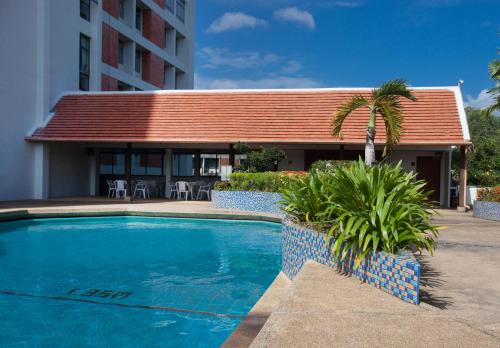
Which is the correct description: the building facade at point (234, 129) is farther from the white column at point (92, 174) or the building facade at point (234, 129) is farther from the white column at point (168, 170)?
the white column at point (92, 174)

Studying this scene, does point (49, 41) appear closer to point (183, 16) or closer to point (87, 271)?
point (87, 271)

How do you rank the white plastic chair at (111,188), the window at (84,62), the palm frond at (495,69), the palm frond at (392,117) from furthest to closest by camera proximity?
the window at (84,62) → the white plastic chair at (111,188) → the palm frond at (495,69) → the palm frond at (392,117)

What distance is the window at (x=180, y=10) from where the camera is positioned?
117 feet

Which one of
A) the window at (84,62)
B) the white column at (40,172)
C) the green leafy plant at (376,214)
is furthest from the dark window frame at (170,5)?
the green leafy plant at (376,214)

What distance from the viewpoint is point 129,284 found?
656cm

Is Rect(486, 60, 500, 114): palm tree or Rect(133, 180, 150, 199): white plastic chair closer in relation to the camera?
Rect(486, 60, 500, 114): palm tree

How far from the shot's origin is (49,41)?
18.8 metres

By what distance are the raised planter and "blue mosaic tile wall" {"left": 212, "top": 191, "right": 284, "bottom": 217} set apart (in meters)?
6.56

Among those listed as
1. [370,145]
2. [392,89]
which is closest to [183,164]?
[370,145]

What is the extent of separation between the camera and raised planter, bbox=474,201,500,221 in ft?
43.8

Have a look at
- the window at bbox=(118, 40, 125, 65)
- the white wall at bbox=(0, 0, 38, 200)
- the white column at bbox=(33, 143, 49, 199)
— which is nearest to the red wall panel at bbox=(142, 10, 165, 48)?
the window at bbox=(118, 40, 125, 65)

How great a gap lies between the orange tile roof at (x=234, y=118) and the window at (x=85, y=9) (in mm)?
4870

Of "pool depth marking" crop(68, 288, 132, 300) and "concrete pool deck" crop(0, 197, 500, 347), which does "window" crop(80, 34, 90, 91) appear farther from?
"concrete pool deck" crop(0, 197, 500, 347)

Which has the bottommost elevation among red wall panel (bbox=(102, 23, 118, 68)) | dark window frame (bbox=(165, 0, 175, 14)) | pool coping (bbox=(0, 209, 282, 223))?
pool coping (bbox=(0, 209, 282, 223))
